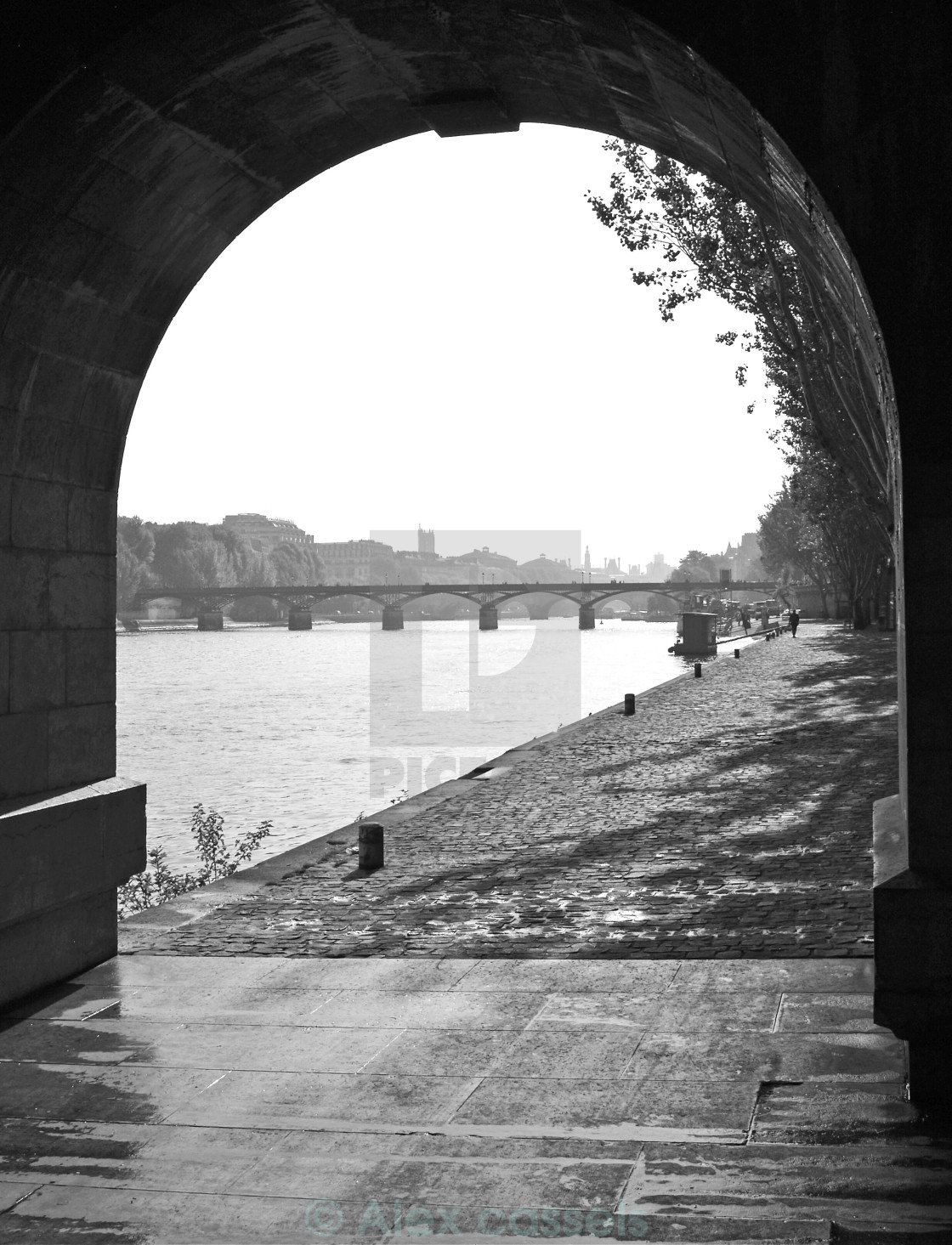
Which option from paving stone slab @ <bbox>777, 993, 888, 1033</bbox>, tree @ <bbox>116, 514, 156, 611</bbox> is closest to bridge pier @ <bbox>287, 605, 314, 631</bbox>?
tree @ <bbox>116, 514, 156, 611</bbox>

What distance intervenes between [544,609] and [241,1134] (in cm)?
15397

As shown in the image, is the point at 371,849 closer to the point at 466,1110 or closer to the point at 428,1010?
the point at 428,1010

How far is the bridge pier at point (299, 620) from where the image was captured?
110312 millimetres

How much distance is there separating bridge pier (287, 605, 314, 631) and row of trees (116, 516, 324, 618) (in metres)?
13.1

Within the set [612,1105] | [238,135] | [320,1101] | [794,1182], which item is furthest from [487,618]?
[794,1182]

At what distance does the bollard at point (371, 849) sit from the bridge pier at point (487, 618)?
101829 mm

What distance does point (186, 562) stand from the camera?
129 metres

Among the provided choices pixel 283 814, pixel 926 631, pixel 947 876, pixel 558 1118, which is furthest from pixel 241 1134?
pixel 283 814

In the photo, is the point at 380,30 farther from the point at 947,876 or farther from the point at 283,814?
the point at 283,814

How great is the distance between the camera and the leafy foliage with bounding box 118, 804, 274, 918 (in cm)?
1180

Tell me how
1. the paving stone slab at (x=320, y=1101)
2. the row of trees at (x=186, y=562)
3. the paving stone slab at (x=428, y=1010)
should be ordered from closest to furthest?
the paving stone slab at (x=320, y=1101), the paving stone slab at (x=428, y=1010), the row of trees at (x=186, y=562)

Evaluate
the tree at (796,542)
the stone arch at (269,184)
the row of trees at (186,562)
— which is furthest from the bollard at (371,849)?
the row of trees at (186,562)

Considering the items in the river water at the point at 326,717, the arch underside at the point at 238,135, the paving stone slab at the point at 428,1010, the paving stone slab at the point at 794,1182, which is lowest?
the river water at the point at 326,717

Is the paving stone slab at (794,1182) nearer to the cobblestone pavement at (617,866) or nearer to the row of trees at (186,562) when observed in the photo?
the cobblestone pavement at (617,866)
